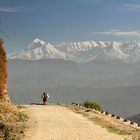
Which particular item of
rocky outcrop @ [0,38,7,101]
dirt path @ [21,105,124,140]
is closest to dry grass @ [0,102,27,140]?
dirt path @ [21,105,124,140]

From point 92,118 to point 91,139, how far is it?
55.6 feet

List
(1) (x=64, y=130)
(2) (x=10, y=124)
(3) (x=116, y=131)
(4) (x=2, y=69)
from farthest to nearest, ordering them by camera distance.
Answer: (4) (x=2, y=69) < (3) (x=116, y=131) < (2) (x=10, y=124) < (1) (x=64, y=130)

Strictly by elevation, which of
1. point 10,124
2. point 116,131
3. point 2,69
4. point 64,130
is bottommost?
point 116,131

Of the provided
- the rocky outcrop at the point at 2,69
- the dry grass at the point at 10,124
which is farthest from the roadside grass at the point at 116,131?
the rocky outcrop at the point at 2,69

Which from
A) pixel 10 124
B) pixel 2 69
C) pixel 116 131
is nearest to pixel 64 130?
pixel 10 124

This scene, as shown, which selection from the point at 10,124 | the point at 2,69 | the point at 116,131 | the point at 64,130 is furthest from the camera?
the point at 2,69

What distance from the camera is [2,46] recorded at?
5900 centimetres

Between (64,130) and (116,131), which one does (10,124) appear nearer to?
(64,130)

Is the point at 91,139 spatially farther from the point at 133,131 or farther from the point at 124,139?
the point at 133,131

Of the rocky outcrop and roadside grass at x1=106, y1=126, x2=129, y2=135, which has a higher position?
the rocky outcrop

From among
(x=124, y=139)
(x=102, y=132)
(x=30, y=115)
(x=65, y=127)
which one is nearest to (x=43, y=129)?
(x=65, y=127)

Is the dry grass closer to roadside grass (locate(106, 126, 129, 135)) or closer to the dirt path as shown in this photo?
the dirt path

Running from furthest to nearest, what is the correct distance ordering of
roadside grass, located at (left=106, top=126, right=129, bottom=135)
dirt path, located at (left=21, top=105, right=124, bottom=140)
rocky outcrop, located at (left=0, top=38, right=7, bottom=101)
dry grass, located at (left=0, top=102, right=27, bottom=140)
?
rocky outcrop, located at (left=0, top=38, right=7, bottom=101)
roadside grass, located at (left=106, top=126, right=129, bottom=135)
dirt path, located at (left=21, top=105, right=124, bottom=140)
dry grass, located at (left=0, top=102, right=27, bottom=140)

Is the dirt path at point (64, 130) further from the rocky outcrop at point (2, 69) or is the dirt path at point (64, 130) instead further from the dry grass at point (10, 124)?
the rocky outcrop at point (2, 69)
